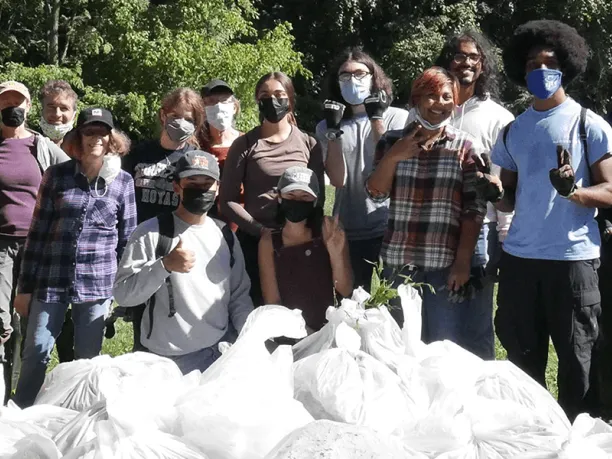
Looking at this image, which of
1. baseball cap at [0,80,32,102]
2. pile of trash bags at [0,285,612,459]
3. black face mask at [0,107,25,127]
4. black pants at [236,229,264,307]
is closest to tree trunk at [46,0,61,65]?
baseball cap at [0,80,32,102]

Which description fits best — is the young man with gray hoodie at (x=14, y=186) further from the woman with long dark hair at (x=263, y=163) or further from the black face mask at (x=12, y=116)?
the woman with long dark hair at (x=263, y=163)

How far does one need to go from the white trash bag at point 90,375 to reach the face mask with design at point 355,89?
7.89ft

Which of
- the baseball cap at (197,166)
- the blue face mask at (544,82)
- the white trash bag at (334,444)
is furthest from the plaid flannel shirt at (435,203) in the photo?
the white trash bag at (334,444)

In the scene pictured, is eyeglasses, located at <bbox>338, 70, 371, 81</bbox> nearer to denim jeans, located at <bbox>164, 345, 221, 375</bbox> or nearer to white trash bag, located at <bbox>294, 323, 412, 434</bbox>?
denim jeans, located at <bbox>164, 345, 221, 375</bbox>

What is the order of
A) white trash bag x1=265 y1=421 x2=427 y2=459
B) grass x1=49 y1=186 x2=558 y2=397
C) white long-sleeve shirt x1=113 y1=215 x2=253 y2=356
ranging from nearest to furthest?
white trash bag x1=265 y1=421 x2=427 y2=459 < white long-sleeve shirt x1=113 y1=215 x2=253 y2=356 < grass x1=49 y1=186 x2=558 y2=397

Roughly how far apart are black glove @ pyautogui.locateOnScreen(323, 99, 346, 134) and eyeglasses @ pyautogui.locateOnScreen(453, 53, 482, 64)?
636mm

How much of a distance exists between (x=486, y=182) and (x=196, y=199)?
1255 millimetres

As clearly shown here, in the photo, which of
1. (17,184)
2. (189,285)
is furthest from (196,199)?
(17,184)

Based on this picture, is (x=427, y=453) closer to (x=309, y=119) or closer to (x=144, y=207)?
(x=144, y=207)

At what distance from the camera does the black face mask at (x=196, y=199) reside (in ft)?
13.7

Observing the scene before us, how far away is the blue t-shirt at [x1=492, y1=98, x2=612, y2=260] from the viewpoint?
4.21m

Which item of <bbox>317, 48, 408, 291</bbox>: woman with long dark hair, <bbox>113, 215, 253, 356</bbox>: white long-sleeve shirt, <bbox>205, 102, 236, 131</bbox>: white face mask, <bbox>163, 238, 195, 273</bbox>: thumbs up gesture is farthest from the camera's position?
<bbox>205, 102, 236, 131</bbox>: white face mask

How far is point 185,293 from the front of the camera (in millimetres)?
4117

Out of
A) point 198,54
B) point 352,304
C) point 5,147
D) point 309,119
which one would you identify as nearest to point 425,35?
point 309,119
